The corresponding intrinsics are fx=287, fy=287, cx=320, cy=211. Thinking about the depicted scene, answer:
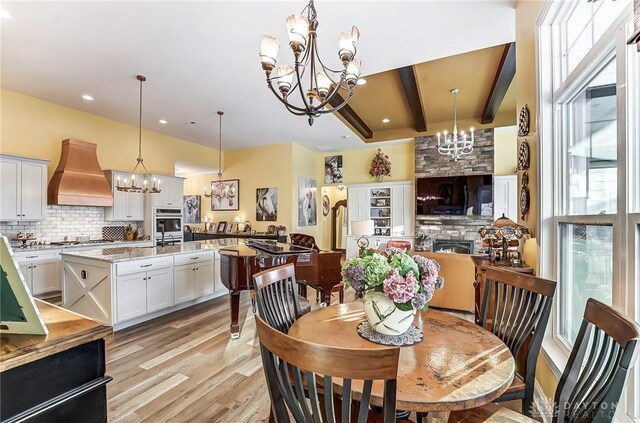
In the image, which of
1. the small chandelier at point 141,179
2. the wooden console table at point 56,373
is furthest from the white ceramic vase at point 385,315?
the small chandelier at point 141,179

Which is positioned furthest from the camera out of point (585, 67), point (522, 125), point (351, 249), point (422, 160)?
point (351, 249)

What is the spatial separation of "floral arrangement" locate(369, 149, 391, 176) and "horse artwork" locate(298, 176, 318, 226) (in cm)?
170

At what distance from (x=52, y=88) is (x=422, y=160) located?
7.02 metres

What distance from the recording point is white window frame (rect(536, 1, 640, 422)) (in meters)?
1.22

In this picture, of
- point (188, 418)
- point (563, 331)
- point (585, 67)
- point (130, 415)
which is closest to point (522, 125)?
point (585, 67)

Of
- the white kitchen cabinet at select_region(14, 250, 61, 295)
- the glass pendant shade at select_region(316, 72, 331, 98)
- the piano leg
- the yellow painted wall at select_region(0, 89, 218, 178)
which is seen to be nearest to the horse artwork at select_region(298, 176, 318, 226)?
the yellow painted wall at select_region(0, 89, 218, 178)

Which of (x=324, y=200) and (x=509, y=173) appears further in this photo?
(x=324, y=200)

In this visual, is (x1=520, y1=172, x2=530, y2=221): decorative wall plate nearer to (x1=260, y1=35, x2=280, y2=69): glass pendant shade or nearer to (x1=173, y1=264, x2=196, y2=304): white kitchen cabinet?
(x1=260, y1=35, x2=280, y2=69): glass pendant shade

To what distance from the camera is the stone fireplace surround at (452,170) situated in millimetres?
6410

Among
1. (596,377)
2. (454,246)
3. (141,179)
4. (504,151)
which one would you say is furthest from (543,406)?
(141,179)

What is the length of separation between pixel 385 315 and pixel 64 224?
6.16 meters

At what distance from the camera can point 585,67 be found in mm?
1550

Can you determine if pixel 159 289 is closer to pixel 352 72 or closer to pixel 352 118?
pixel 352 72

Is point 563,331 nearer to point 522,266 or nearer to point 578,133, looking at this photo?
point 522,266
